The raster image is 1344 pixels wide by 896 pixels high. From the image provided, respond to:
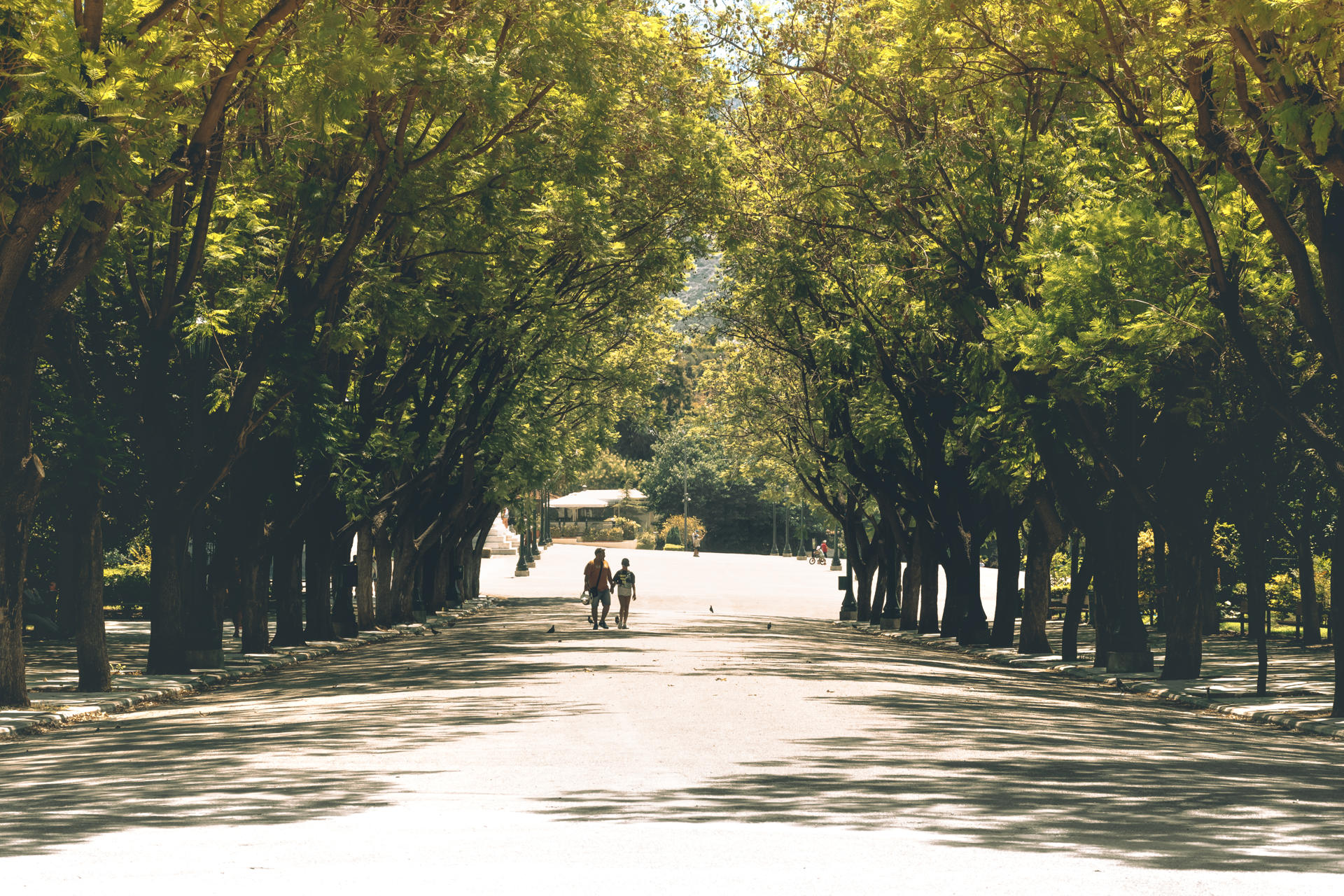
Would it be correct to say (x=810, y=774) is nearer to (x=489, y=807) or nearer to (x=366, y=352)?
(x=489, y=807)

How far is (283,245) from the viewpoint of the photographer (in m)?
23.0

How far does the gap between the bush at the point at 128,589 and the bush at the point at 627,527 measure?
92606 mm

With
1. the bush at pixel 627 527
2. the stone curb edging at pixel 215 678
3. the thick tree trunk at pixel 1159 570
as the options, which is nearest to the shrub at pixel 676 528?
the bush at pixel 627 527

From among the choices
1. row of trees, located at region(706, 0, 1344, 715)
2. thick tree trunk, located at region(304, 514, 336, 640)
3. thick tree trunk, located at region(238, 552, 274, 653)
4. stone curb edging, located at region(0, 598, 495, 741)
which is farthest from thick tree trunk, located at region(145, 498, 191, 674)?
row of trees, located at region(706, 0, 1344, 715)

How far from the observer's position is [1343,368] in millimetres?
16547

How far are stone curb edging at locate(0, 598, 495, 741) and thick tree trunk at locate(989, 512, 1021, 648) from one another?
1395 centimetres

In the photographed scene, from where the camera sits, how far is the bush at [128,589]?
4062 centimetres

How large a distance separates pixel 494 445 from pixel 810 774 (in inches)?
1094

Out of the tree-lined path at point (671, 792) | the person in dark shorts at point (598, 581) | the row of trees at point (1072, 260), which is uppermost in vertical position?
the row of trees at point (1072, 260)

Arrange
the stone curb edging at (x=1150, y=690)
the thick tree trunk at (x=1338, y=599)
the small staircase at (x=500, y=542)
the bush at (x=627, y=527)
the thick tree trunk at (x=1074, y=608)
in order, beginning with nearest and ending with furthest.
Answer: the stone curb edging at (x=1150, y=690) → the thick tree trunk at (x=1338, y=599) → the thick tree trunk at (x=1074, y=608) → the small staircase at (x=500, y=542) → the bush at (x=627, y=527)

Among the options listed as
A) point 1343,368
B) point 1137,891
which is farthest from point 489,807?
point 1343,368

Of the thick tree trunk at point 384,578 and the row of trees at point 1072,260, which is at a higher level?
the row of trees at point 1072,260

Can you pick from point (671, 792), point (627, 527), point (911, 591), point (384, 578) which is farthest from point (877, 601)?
point (627, 527)

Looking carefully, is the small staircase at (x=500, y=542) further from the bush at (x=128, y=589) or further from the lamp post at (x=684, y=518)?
the bush at (x=128, y=589)
